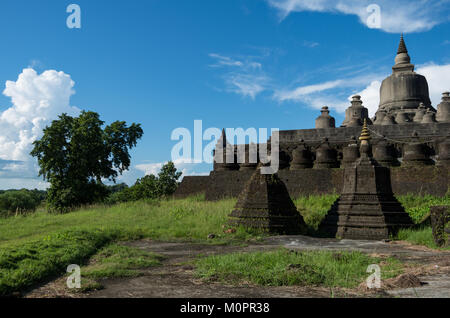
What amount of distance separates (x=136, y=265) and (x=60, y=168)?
65.3ft

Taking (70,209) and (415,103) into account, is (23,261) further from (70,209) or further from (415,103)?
(415,103)

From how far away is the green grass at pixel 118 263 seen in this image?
16.7ft

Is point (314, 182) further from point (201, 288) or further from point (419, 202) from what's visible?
point (201, 288)

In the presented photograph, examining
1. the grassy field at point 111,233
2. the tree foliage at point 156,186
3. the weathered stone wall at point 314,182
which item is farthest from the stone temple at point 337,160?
the tree foliage at point 156,186

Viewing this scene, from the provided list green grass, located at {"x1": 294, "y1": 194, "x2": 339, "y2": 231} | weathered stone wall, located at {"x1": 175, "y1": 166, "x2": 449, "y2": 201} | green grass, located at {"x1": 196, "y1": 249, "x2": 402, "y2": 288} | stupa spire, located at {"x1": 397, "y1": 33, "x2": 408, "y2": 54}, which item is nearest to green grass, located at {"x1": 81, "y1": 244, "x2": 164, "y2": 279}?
green grass, located at {"x1": 196, "y1": 249, "x2": 402, "y2": 288}

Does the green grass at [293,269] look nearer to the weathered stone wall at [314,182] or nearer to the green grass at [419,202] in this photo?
the green grass at [419,202]

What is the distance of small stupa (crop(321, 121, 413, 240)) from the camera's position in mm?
9992

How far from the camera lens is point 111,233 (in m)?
9.77

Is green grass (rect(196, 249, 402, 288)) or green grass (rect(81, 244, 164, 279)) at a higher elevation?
green grass (rect(196, 249, 402, 288))

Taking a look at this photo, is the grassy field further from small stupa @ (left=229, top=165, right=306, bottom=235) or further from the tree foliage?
the tree foliage

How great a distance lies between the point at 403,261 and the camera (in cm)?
603

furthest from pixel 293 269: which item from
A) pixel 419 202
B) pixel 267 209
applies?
pixel 419 202

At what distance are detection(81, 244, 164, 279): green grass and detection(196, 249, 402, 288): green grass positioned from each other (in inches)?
35.7

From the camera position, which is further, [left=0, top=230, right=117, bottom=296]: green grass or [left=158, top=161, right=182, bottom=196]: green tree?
[left=158, top=161, right=182, bottom=196]: green tree
